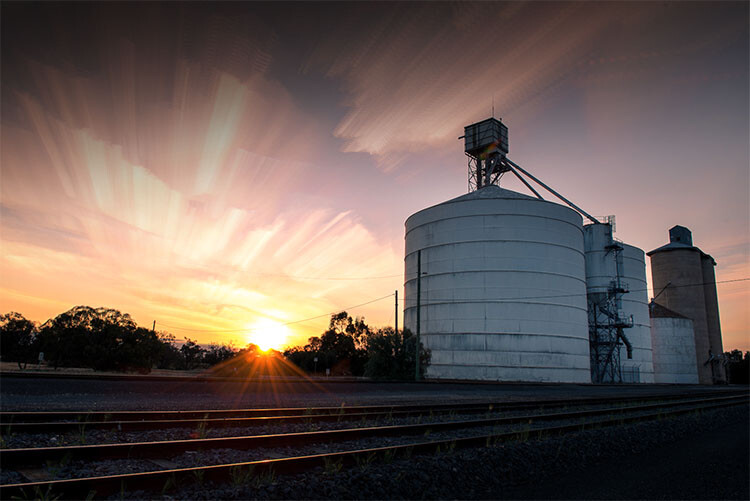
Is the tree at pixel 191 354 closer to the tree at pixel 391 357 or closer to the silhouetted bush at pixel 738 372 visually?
the tree at pixel 391 357

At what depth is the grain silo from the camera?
43.9 meters

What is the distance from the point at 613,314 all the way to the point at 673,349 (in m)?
21.3

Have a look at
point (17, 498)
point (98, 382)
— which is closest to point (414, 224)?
point (98, 382)

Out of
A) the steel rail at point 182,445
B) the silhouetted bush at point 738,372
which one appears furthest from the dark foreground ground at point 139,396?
the silhouetted bush at point 738,372

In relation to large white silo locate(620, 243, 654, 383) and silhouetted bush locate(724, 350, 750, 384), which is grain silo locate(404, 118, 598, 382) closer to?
large white silo locate(620, 243, 654, 383)

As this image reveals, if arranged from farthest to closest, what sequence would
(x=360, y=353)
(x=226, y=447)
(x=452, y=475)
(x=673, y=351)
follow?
(x=360, y=353)
(x=673, y=351)
(x=226, y=447)
(x=452, y=475)

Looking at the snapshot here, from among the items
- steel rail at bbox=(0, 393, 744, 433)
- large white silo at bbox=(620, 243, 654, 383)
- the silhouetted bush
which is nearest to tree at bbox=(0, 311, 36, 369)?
steel rail at bbox=(0, 393, 744, 433)

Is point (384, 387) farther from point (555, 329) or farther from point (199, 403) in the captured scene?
point (555, 329)

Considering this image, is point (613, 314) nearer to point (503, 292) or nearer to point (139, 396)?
point (503, 292)

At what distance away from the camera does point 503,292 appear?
44812 millimetres

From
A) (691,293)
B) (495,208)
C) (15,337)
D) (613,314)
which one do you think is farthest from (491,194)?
(15,337)

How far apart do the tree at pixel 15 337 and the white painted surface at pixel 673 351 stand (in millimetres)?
87157

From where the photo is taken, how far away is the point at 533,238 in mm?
46750

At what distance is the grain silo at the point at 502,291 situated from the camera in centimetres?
4391
